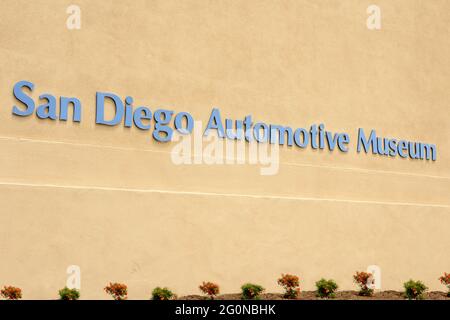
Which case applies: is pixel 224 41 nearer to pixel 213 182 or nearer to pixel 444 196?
pixel 213 182

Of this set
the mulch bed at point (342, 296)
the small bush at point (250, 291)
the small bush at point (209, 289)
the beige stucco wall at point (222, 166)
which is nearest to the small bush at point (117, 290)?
the beige stucco wall at point (222, 166)

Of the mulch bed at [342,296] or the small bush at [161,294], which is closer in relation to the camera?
the small bush at [161,294]

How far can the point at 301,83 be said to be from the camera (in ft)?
46.6

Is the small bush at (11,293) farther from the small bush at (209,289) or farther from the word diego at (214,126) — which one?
the small bush at (209,289)

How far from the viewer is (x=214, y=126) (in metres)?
12.6

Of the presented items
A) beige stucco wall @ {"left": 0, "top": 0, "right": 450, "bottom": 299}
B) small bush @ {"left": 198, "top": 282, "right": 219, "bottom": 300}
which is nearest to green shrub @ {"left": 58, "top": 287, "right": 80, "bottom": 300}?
beige stucco wall @ {"left": 0, "top": 0, "right": 450, "bottom": 299}

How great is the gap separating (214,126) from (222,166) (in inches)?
34.6

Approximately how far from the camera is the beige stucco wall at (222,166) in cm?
1048

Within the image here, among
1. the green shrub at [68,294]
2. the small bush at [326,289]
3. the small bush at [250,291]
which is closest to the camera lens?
the green shrub at [68,294]

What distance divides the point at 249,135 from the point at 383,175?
4476mm

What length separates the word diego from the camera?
35.1ft

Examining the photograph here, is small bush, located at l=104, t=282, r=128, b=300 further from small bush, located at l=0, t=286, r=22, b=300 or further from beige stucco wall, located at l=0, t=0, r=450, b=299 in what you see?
small bush, located at l=0, t=286, r=22, b=300

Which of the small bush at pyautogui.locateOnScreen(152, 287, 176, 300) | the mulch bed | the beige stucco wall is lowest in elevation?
the mulch bed

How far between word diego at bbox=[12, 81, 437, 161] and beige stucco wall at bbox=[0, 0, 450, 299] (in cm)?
16
